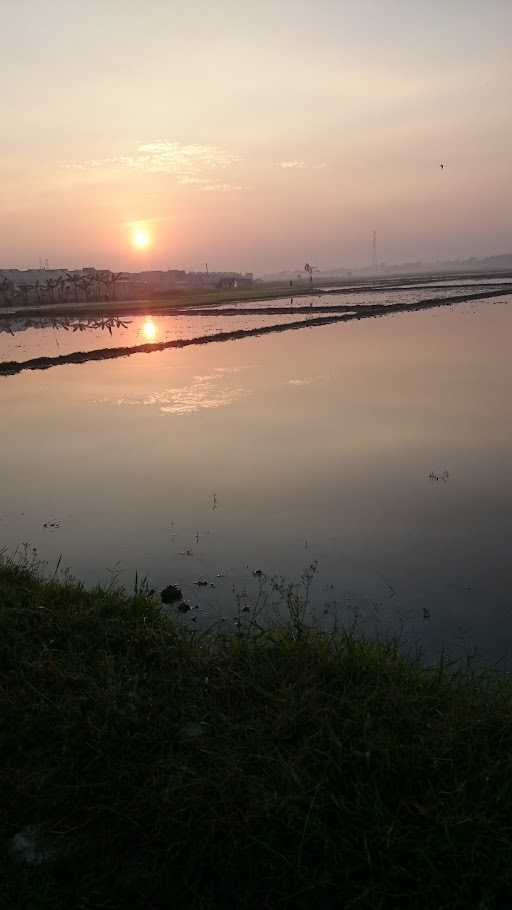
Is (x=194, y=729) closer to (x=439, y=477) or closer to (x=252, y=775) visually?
(x=252, y=775)

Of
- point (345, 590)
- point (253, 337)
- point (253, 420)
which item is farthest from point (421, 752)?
point (253, 337)

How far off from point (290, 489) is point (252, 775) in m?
5.57

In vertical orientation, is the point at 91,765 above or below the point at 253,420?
below

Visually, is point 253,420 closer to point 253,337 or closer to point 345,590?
point 345,590

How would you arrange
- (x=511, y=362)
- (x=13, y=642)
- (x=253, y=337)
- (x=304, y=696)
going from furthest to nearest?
(x=253, y=337), (x=511, y=362), (x=13, y=642), (x=304, y=696)

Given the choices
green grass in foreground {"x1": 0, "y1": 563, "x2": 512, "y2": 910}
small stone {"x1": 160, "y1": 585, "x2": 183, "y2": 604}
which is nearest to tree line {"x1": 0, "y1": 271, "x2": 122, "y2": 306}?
small stone {"x1": 160, "y1": 585, "x2": 183, "y2": 604}

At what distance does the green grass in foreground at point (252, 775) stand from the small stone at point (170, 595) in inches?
37.5

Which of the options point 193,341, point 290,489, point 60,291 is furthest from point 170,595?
point 60,291

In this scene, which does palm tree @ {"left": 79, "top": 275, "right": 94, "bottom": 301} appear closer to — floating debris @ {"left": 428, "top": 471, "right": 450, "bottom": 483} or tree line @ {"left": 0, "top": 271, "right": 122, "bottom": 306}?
tree line @ {"left": 0, "top": 271, "right": 122, "bottom": 306}

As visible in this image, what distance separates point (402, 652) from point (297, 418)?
845 cm

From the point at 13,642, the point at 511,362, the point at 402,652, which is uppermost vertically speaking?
the point at 511,362

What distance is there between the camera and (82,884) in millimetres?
2992

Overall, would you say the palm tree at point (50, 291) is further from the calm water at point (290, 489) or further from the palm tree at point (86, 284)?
the calm water at point (290, 489)

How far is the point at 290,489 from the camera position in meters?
8.77
